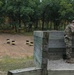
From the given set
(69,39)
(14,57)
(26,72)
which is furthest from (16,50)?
(26,72)

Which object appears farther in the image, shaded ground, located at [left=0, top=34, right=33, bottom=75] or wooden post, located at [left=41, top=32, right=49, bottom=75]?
shaded ground, located at [left=0, top=34, right=33, bottom=75]

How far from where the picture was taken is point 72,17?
19.7 meters

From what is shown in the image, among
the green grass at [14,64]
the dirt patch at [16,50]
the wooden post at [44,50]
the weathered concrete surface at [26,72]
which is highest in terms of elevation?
the wooden post at [44,50]

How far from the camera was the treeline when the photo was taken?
755 inches

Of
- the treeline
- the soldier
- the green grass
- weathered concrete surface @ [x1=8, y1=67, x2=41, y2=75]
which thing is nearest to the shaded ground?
the green grass

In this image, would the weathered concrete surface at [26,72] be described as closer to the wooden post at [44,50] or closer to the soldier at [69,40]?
the wooden post at [44,50]

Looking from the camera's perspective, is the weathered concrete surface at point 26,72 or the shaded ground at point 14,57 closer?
the weathered concrete surface at point 26,72

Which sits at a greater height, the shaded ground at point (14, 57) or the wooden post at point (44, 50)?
→ the wooden post at point (44, 50)

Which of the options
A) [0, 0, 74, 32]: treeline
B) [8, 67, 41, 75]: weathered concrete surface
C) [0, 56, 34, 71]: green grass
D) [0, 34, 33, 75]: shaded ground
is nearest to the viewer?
[8, 67, 41, 75]: weathered concrete surface

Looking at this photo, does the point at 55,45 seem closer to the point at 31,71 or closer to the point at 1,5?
the point at 31,71

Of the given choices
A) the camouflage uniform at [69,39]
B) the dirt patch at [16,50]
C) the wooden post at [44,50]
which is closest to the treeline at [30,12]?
the dirt patch at [16,50]

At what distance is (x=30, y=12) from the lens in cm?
1900

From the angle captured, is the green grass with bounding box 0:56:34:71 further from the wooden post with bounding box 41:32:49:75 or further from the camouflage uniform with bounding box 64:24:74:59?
the wooden post with bounding box 41:32:49:75

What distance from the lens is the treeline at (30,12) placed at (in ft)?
62.9
